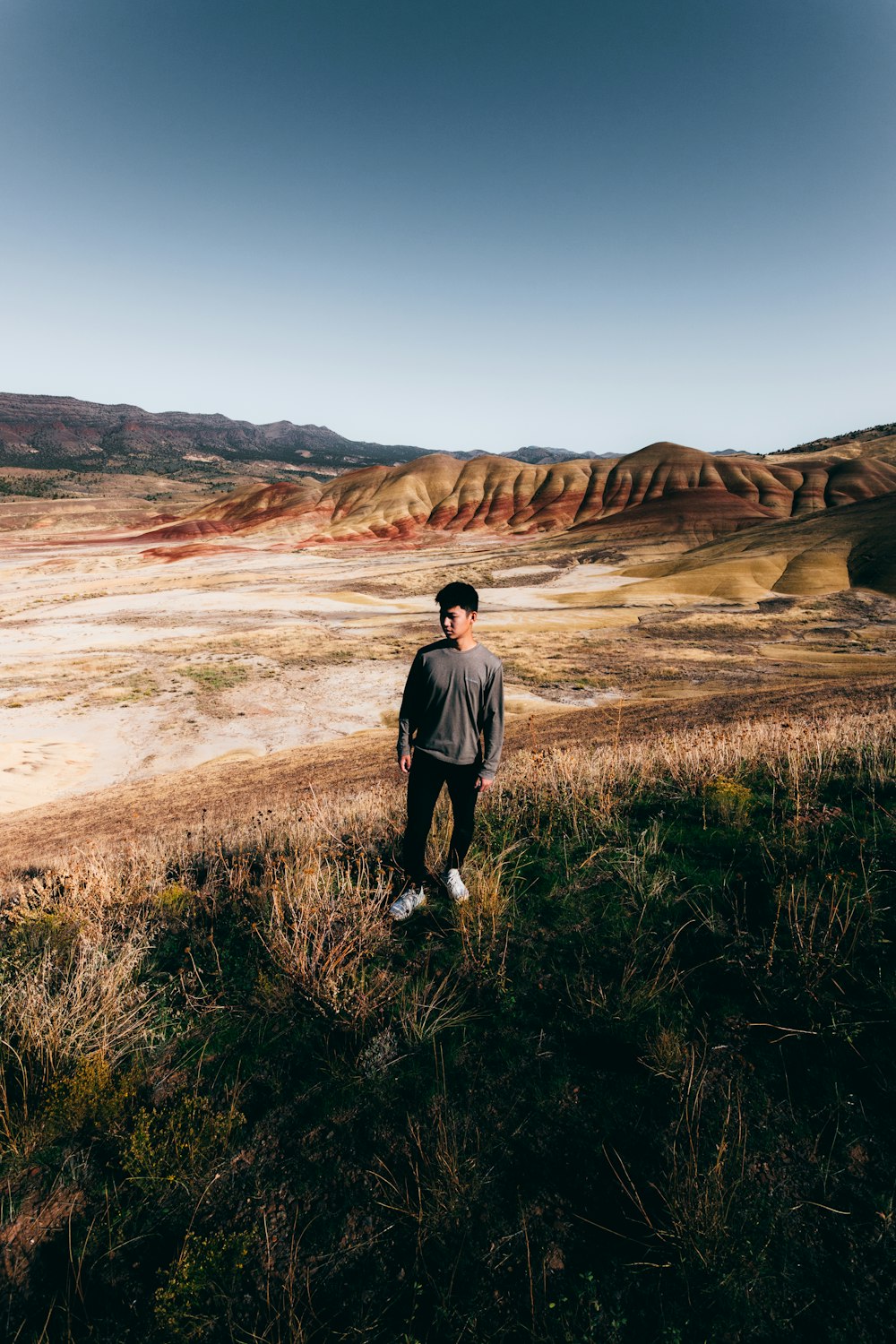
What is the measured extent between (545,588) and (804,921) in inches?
1682

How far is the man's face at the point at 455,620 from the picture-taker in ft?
12.7

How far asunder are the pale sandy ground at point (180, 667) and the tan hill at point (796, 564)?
6.05 metres

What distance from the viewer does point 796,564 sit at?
41.3 meters

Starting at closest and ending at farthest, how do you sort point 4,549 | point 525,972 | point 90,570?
→ point 525,972
point 90,570
point 4,549

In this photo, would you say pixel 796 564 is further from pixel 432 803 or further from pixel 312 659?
pixel 432 803

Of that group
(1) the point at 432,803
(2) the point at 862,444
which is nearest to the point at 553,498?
(2) the point at 862,444

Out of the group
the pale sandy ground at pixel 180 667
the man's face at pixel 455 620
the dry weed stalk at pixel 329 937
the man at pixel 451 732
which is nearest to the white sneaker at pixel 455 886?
the man at pixel 451 732

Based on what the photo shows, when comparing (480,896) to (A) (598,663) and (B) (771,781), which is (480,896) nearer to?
(B) (771,781)

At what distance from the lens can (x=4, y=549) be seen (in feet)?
223

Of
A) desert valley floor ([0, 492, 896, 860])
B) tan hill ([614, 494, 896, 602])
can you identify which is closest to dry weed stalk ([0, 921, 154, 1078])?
desert valley floor ([0, 492, 896, 860])

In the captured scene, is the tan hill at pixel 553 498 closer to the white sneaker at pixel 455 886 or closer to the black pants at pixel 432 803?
the black pants at pixel 432 803

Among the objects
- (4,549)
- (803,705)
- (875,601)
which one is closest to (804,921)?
(803,705)

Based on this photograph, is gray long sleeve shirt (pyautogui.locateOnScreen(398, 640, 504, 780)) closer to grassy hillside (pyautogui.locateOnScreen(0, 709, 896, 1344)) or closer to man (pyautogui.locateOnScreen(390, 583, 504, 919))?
man (pyautogui.locateOnScreen(390, 583, 504, 919))

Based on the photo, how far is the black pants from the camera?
411 centimetres
